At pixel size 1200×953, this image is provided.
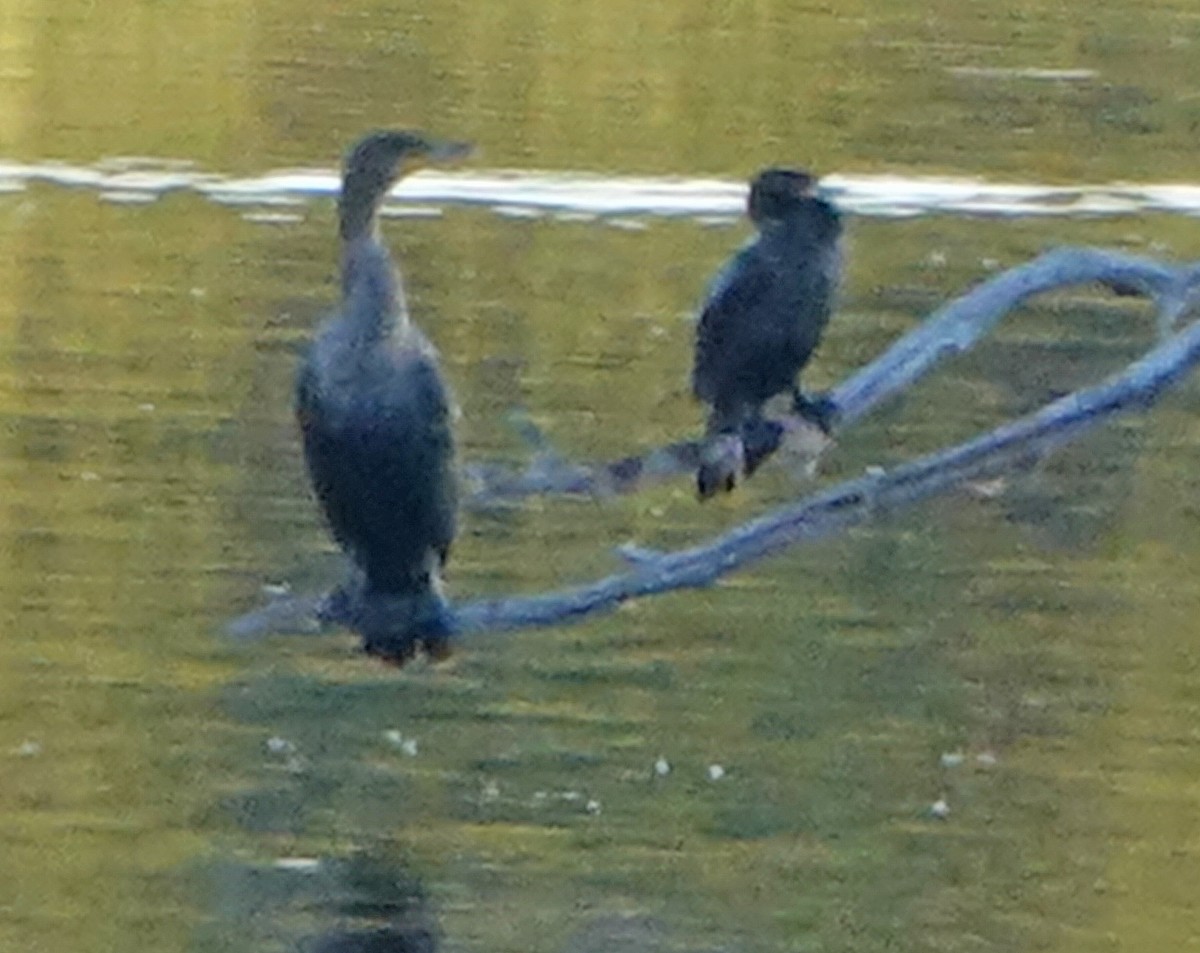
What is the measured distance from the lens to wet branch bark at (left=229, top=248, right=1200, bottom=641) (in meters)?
2.58

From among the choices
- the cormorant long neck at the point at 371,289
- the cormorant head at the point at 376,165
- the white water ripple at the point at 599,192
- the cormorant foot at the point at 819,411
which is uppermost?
the cormorant head at the point at 376,165

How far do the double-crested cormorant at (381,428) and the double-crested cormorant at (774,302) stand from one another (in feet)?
1.25

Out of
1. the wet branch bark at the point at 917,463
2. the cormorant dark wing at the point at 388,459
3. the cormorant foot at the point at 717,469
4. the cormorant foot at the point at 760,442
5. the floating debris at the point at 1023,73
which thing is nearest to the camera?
the wet branch bark at the point at 917,463

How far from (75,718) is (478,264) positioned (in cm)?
350

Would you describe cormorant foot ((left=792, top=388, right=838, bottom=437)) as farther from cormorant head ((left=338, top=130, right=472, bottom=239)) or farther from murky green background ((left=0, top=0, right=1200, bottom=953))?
murky green background ((left=0, top=0, right=1200, bottom=953))

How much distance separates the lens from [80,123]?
869 cm

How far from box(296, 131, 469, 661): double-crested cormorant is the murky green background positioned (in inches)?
15.8

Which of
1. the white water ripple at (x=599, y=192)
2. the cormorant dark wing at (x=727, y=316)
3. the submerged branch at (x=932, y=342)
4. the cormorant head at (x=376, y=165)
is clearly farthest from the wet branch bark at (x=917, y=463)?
the white water ripple at (x=599, y=192)

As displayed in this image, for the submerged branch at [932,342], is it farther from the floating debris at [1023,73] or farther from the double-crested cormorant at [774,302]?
the floating debris at [1023,73]

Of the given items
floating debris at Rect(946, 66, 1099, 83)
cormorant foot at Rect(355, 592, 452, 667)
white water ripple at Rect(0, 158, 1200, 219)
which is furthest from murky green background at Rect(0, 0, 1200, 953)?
floating debris at Rect(946, 66, 1099, 83)

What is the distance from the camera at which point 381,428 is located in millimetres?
2750

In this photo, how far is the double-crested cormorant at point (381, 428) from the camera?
272cm

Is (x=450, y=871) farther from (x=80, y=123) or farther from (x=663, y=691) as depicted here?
(x=80, y=123)

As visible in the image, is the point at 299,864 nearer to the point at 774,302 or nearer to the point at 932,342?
the point at 774,302
